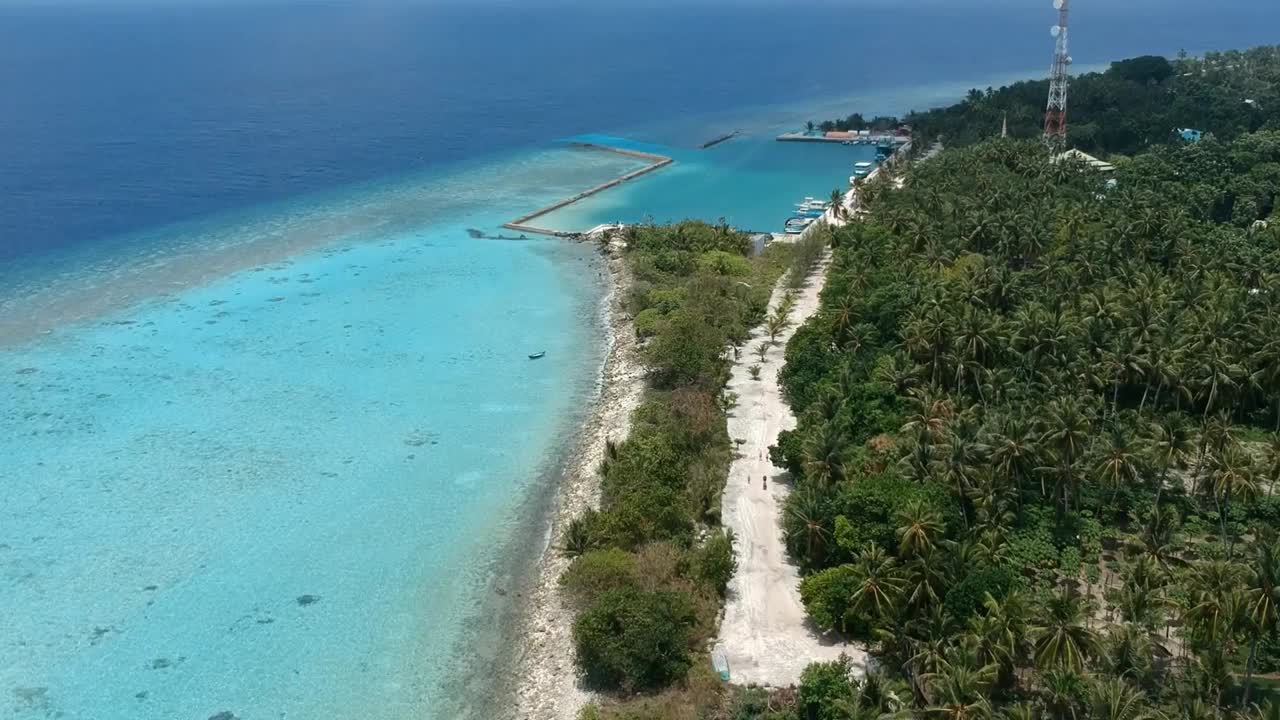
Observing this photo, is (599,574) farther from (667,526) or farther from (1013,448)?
(1013,448)

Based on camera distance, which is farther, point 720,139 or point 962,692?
point 720,139

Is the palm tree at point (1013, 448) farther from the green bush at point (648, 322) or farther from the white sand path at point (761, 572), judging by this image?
the green bush at point (648, 322)

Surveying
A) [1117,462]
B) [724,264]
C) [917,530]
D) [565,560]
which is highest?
[724,264]

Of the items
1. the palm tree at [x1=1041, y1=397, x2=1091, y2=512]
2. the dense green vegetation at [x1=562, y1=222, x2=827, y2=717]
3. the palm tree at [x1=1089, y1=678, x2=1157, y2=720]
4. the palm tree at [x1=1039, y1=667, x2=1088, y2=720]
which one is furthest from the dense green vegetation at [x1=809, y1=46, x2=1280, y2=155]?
the palm tree at [x1=1089, y1=678, x2=1157, y2=720]

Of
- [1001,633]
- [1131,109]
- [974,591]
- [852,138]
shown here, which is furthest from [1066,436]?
[852,138]

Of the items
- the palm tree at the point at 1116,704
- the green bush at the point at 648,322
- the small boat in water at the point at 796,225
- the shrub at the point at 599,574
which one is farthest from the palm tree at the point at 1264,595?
the small boat in water at the point at 796,225

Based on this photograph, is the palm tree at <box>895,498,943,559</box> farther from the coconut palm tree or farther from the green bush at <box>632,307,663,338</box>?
the coconut palm tree

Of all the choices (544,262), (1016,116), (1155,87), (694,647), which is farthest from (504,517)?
(1155,87)
